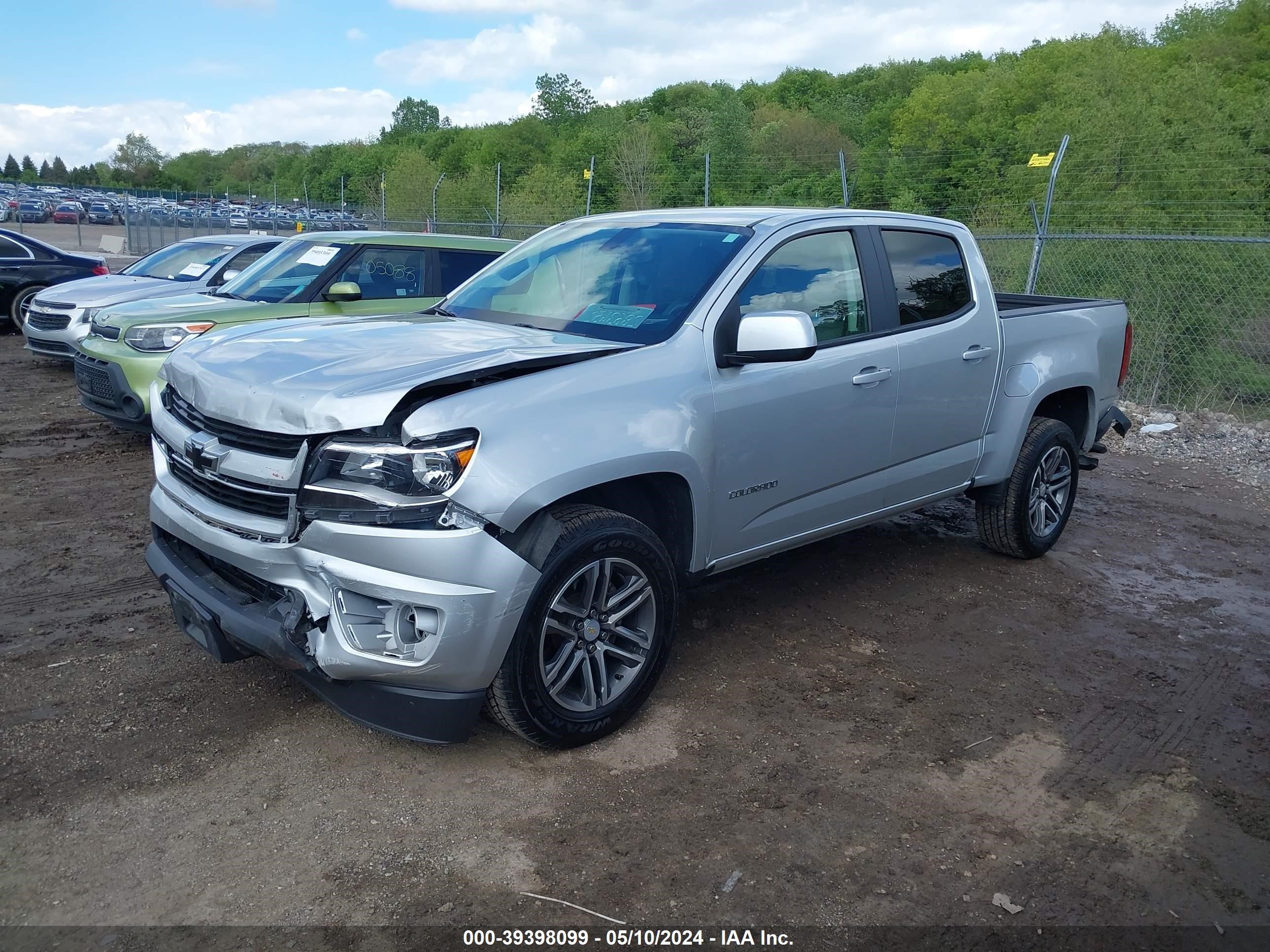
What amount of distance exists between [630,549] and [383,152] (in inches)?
3051

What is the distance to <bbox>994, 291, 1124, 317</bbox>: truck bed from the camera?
5574mm

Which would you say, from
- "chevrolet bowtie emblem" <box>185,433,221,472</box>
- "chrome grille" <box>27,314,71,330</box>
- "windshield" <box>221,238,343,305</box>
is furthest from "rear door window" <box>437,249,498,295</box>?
"chevrolet bowtie emblem" <box>185,433,221,472</box>

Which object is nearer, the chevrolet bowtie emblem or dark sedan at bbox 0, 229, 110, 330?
the chevrolet bowtie emblem

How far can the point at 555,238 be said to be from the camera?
4.86m

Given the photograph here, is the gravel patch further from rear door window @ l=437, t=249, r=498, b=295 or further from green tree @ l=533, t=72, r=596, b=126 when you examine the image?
green tree @ l=533, t=72, r=596, b=126

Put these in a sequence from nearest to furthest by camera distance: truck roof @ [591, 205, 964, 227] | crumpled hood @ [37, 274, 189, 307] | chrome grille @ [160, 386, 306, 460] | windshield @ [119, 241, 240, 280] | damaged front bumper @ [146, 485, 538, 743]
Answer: damaged front bumper @ [146, 485, 538, 743] → chrome grille @ [160, 386, 306, 460] → truck roof @ [591, 205, 964, 227] → crumpled hood @ [37, 274, 189, 307] → windshield @ [119, 241, 240, 280]

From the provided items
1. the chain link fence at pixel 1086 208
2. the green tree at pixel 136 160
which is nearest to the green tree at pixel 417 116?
the green tree at pixel 136 160

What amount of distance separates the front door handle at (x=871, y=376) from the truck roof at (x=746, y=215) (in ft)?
2.37

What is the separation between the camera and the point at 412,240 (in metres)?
8.22

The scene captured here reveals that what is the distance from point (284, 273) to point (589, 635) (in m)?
6.03

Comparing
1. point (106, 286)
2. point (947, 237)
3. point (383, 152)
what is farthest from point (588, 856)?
point (383, 152)

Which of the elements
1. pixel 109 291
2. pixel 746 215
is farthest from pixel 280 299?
pixel 746 215

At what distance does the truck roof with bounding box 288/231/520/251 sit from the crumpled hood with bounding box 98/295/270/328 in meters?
0.86

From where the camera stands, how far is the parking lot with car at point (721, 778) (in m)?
2.79
